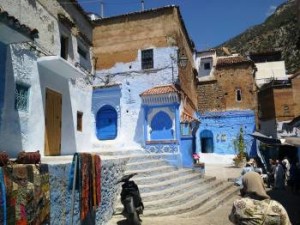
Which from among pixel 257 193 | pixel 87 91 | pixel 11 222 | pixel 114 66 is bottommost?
pixel 11 222

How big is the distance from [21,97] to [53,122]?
2.30 m

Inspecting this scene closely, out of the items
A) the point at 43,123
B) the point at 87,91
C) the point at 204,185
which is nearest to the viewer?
the point at 43,123

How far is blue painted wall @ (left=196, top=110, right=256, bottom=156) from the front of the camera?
2831 centimetres

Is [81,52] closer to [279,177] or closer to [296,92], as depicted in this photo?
[279,177]

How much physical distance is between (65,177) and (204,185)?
26.0 ft

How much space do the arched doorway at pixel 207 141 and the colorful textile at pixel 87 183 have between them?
76.2 feet

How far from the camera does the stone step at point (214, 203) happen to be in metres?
9.48

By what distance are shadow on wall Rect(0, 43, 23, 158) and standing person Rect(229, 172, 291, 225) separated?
664 cm

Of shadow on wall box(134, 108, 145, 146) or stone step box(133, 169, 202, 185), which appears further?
shadow on wall box(134, 108, 145, 146)

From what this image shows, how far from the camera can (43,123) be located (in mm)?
10852

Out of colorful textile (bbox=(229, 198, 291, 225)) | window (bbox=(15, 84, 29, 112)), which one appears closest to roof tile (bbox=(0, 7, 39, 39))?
window (bbox=(15, 84, 29, 112))

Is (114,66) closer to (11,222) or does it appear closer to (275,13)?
(11,222)

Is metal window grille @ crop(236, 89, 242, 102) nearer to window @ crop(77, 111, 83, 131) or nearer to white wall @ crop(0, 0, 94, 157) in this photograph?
white wall @ crop(0, 0, 94, 157)

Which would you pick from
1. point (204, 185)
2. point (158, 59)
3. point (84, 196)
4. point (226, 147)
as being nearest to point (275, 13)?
point (226, 147)
